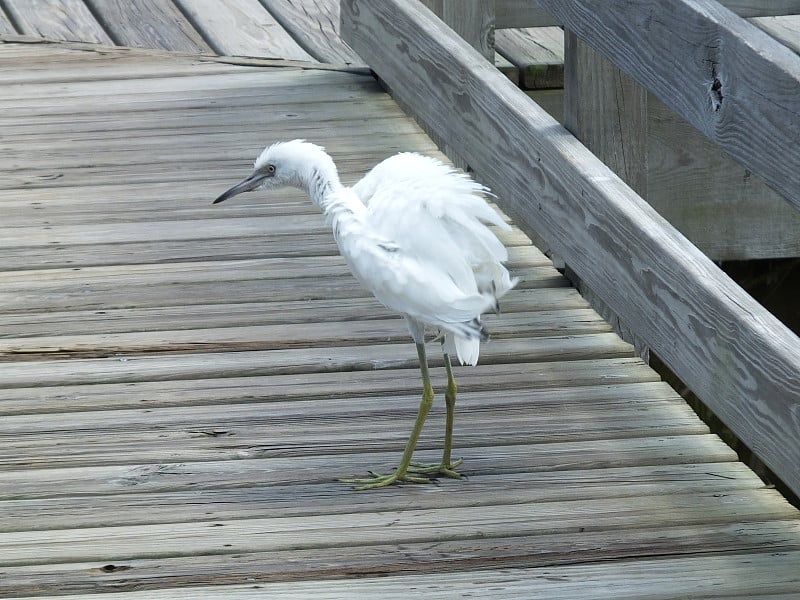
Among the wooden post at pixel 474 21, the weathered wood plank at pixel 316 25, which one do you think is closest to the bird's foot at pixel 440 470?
the wooden post at pixel 474 21

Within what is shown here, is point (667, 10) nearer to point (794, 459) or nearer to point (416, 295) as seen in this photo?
point (416, 295)

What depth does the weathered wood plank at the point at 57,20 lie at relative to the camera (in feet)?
20.2

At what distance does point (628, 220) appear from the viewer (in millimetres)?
2975

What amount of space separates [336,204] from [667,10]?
766 mm

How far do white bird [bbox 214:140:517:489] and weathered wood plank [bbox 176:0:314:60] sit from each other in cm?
333

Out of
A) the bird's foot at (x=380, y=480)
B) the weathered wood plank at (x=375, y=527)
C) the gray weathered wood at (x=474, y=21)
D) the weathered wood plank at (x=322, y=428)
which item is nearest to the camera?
the weathered wood plank at (x=375, y=527)

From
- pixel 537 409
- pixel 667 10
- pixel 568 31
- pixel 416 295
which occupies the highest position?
pixel 667 10

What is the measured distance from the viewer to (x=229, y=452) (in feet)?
9.35

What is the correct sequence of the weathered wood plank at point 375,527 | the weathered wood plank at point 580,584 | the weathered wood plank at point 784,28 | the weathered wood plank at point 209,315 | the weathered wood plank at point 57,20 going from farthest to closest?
the weathered wood plank at point 57,20
the weathered wood plank at point 784,28
the weathered wood plank at point 209,315
the weathered wood plank at point 375,527
the weathered wood plank at point 580,584

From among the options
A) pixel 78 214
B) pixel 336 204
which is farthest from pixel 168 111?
pixel 336 204

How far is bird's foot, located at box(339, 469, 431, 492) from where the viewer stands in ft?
8.87

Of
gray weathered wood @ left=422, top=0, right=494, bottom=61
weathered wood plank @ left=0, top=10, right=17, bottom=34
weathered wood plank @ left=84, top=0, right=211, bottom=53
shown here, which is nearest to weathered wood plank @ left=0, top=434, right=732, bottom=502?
gray weathered wood @ left=422, top=0, right=494, bottom=61

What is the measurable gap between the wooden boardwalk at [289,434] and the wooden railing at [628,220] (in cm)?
19

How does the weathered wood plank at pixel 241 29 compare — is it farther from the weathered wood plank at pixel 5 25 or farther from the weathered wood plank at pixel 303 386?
the weathered wood plank at pixel 303 386
